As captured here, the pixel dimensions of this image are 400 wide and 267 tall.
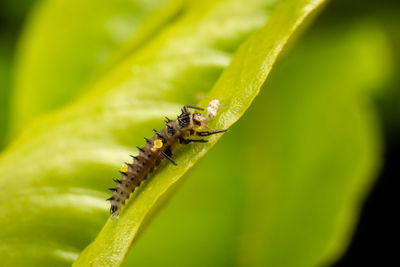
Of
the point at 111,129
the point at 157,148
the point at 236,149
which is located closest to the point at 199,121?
the point at 157,148

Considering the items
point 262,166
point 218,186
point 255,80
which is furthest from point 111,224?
point 262,166

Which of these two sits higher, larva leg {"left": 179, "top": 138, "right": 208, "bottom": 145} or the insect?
the insect

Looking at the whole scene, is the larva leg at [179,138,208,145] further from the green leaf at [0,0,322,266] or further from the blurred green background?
the blurred green background

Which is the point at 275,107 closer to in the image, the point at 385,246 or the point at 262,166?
the point at 262,166

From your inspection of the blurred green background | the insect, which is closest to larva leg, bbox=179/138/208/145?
the insect

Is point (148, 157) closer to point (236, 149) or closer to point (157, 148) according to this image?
point (157, 148)

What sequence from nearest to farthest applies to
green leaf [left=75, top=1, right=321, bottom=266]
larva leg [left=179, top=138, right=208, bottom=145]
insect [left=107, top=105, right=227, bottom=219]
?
1. green leaf [left=75, top=1, right=321, bottom=266]
2. larva leg [left=179, top=138, right=208, bottom=145]
3. insect [left=107, top=105, right=227, bottom=219]

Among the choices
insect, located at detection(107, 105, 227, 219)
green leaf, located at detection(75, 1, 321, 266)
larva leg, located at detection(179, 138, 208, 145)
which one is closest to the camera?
green leaf, located at detection(75, 1, 321, 266)
